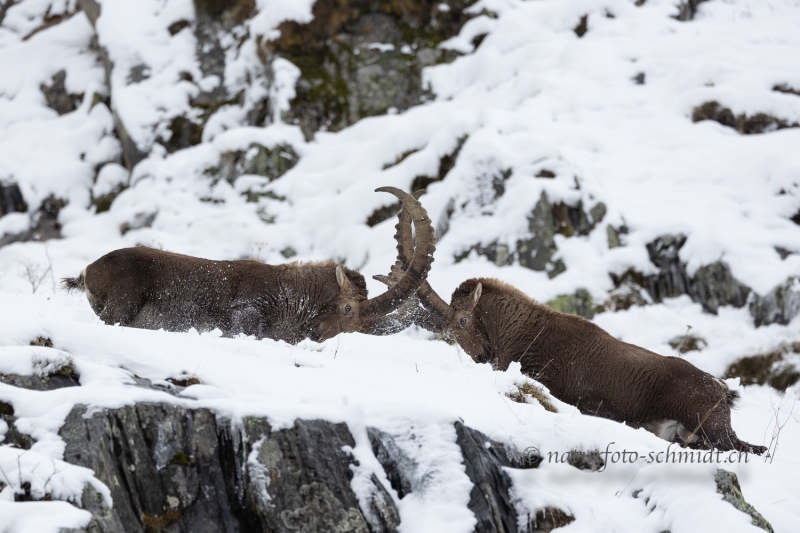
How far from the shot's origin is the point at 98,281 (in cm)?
827

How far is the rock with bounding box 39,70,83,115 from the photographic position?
23516 mm

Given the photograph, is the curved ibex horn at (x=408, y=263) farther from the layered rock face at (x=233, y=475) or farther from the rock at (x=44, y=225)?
the rock at (x=44, y=225)

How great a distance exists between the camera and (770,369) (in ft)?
38.5

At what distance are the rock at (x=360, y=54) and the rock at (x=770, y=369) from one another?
11869 millimetres

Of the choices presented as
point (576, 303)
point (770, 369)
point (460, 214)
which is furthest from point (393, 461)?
point (460, 214)

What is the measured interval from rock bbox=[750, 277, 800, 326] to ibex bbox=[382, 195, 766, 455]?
578 cm

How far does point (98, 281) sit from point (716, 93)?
1563 cm

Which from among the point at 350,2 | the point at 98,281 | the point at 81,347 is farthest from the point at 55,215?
the point at 81,347

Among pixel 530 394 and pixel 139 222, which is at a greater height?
pixel 530 394

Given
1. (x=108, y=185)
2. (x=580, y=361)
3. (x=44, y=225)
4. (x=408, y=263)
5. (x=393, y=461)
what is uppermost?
(x=393, y=461)

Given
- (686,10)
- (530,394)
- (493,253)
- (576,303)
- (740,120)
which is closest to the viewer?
(530,394)

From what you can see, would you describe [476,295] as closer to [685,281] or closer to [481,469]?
[481,469]

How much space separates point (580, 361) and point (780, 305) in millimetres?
6470

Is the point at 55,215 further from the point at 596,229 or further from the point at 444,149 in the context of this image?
the point at 596,229
